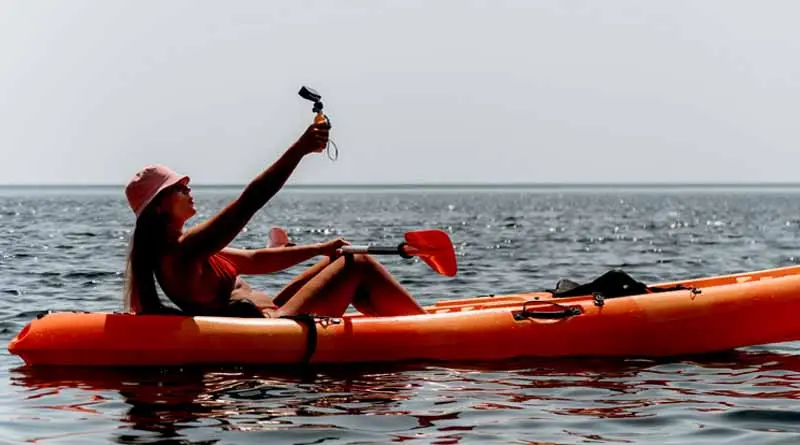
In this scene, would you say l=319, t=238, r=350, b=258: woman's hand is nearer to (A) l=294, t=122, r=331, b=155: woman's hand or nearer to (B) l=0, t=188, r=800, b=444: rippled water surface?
(B) l=0, t=188, r=800, b=444: rippled water surface

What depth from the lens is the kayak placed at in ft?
25.3

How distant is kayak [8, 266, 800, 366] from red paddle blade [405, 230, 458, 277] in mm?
336

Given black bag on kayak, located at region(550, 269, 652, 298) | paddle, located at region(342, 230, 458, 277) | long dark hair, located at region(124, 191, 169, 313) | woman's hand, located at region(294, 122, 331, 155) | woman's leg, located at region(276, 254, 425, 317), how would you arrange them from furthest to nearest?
black bag on kayak, located at region(550, 269, 652, 298), paddle, located at region(342, 230, 458, 277), woman's leg, located at region(276, 254, 425, 317), long dark hair, located at region(124, 191, 169, 313), woman's hand, located at region(294, 122, 331, 155)

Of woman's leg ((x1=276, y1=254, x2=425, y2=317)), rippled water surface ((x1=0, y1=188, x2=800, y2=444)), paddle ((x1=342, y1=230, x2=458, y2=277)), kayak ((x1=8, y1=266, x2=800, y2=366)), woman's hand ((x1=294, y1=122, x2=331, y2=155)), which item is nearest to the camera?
rippled water surface ((x1=0, y1=188, x2=800, y2=444))

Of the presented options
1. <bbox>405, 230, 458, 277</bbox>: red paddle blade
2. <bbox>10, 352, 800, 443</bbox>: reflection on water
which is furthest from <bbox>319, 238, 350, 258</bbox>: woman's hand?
<bbox>10, 352, 800, 443</bbox>: reflection on water

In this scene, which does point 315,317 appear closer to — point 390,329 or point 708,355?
point 390,329

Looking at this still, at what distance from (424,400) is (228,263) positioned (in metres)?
1.67

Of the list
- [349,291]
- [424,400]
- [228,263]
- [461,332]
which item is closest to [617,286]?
[461,332]

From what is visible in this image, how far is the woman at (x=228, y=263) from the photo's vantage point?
704 centimetres

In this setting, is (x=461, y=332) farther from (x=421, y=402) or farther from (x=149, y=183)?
(x=149, y=183)

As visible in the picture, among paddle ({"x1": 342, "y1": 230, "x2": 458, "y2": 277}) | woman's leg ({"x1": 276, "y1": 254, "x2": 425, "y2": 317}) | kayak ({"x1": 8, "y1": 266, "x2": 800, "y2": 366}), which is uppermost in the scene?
paddle ({"x1": 342, "y1": 230, "x2": 458, "y2": 277})

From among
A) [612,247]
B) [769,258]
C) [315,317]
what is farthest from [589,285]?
[612,247]

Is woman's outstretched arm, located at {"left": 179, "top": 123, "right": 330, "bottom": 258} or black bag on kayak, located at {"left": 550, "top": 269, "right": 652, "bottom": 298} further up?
woman's outstretched arm, located at {"left": 179, "top": 123, "right": 330, "bottom": 258}

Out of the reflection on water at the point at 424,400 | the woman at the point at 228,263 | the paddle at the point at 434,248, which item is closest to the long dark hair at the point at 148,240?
the woman at the point at 228,263
